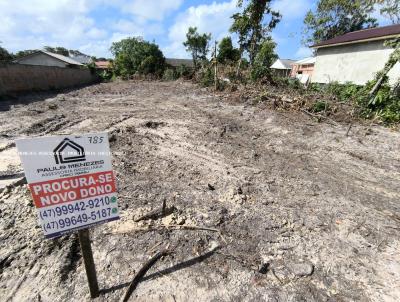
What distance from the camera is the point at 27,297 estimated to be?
2131 millimetres

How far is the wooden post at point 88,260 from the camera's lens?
1940 mm

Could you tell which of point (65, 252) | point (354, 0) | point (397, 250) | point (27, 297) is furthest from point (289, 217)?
point (354, 0)

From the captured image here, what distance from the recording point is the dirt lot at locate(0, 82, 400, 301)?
2314mm

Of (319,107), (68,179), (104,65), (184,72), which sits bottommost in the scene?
(319,107)

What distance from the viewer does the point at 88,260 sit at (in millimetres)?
2025

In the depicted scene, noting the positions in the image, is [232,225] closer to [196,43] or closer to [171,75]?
[171,75]

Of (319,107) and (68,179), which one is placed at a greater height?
(68,179)

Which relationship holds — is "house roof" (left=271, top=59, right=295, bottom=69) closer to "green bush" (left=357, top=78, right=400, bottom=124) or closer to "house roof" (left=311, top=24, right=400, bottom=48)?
"house roof" (left=311, top=24, right=400, bottom=48)

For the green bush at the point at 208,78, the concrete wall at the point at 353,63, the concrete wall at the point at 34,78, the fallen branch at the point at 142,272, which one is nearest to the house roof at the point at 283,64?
the concrete wall at the point at 353,63

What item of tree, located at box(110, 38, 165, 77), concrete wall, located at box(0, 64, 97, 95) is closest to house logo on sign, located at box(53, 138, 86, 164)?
concrete wall, located at box(0, 64, 97, 95)

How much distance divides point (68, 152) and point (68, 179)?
0.73 ft

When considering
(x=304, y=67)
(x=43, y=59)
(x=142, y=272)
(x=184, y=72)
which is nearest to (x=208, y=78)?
(x=184, y=72)

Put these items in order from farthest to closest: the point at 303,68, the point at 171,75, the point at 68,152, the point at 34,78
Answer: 1. the point at 303,68
2. the point at 171,75
3. the point at 34,78
4. the point at 68,152

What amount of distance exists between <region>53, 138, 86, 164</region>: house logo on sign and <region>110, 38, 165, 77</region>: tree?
23.2 m
